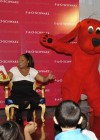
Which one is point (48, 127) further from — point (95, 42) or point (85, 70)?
point (95, 42)

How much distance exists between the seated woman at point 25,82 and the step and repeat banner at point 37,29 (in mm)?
703

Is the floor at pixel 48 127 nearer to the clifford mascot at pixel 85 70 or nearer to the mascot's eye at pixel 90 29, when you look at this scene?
the clifford mascot at pixel 85 70

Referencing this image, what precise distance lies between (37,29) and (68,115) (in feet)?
11.2

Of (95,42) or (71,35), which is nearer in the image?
(95,42)

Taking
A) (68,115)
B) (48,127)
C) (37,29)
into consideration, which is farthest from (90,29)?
(68,115)

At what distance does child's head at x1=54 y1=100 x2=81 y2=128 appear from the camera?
180cm

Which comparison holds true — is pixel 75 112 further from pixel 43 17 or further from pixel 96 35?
pixel 43 17

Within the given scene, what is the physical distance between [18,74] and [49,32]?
115 cm

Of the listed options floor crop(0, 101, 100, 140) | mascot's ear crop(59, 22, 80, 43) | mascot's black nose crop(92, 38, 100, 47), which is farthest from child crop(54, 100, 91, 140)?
mascot's ear crop(59, 22, 80, 43)

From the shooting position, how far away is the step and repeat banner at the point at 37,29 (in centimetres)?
498

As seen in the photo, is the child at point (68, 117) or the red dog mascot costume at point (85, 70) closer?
the child at point (68, 117)

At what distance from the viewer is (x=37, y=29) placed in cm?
508

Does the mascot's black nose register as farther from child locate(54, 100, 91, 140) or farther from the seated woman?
child locate(54, 100, 91, 140)

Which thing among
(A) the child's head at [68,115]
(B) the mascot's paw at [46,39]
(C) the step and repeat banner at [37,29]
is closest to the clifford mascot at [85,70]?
(B) the mascot's paw at [46,39]
